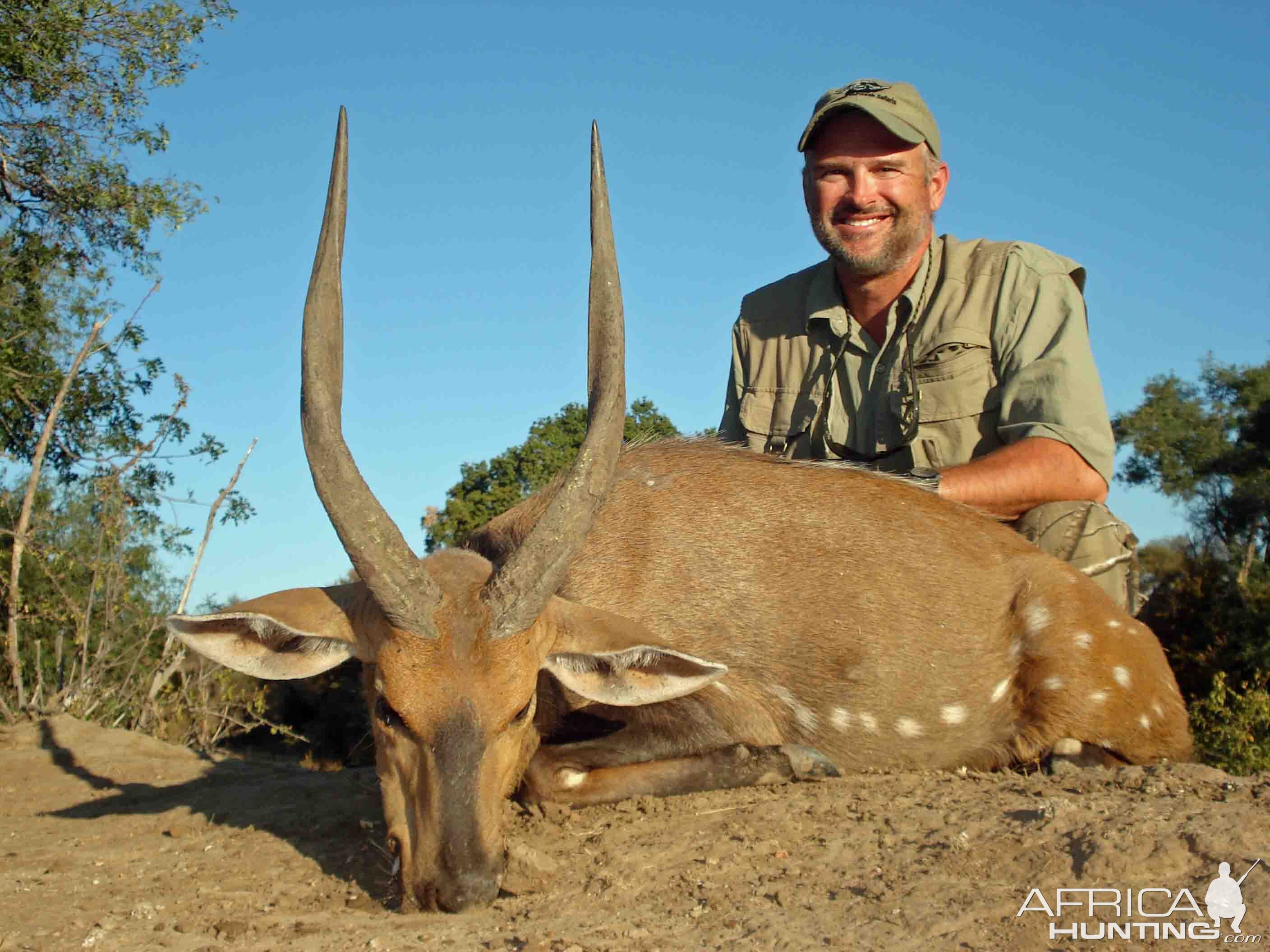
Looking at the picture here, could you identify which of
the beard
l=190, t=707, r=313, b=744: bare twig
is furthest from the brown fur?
l=190, t=707, r=313, b=744: bare twig

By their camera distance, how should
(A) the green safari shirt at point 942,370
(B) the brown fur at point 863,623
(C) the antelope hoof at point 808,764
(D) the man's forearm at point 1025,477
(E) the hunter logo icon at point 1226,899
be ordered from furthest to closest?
(A) the green safari shirt at point 942,370 → (D) the man's forearm at point 1025,477 → (B) the brown fur at point 863,623 → (C) the antelope hoof at point 808,764 → (E) the hunter logo icon at point 1226,899

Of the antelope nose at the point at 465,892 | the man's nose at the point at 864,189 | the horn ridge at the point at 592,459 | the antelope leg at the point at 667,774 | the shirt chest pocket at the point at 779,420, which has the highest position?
the man's nose at the point at 864,189

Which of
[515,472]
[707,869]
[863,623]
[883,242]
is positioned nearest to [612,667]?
[707,869]

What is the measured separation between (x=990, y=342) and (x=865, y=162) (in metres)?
1.39

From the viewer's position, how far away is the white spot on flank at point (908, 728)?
542 centimetres

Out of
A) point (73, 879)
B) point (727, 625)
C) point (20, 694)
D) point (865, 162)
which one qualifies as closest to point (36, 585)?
point (20, 694)

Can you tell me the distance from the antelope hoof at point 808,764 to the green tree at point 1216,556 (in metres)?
3.27

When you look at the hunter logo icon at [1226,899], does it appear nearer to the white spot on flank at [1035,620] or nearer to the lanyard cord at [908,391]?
the white spot on flank at [1035,620]

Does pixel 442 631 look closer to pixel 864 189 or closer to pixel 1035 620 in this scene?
pixel 1035 620

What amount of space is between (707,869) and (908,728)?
184cm

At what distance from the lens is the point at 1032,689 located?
555 centimetres

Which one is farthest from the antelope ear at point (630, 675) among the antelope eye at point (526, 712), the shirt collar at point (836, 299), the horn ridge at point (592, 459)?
the shirt collar at point (836, 299)

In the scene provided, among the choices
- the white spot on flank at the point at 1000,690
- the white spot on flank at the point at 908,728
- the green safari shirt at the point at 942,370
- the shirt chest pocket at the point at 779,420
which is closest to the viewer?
the white spot on flank at the point at 908,728

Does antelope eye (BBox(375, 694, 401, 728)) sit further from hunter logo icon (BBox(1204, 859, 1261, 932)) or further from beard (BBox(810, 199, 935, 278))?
beard (BBox(810, 199, 935, 278))
